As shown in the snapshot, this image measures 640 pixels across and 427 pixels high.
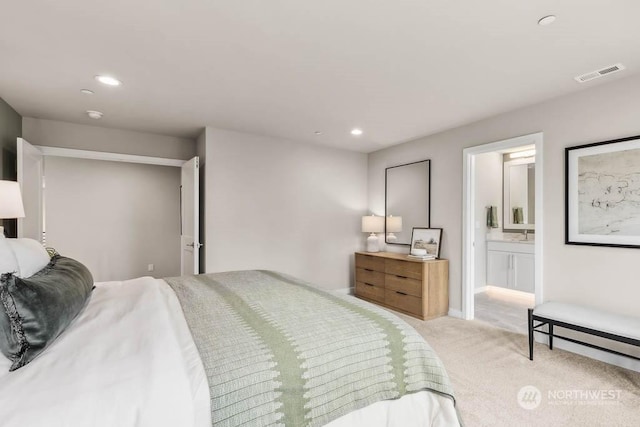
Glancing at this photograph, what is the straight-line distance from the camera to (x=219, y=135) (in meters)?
3.98

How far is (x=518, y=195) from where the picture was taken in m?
5.14

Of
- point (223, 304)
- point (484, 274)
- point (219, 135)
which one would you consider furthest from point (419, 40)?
point (484, 274)

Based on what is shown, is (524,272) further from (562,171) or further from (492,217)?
(562,171)

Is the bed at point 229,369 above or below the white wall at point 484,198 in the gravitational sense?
below

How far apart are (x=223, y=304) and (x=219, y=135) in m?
2.73

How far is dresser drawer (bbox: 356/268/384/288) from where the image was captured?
175 inches

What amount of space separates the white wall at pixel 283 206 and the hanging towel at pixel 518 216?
→ 244cm

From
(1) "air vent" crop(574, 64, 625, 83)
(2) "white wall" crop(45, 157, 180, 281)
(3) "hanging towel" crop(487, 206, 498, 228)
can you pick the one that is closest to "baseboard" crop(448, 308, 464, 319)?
(3) "hanging towel" crop(487, 206, 498, 228)

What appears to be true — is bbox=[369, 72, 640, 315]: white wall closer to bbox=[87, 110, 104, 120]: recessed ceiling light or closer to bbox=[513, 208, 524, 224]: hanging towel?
bbox=[513, 208, 524, 224]: hanging towel

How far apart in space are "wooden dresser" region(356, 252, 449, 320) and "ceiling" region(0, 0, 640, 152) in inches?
71.6

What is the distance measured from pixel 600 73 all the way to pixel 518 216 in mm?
3119

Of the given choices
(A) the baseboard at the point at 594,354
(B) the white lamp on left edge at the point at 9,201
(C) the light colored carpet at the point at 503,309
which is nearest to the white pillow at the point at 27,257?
(B) the white lamp on left edge at the point at 9,201

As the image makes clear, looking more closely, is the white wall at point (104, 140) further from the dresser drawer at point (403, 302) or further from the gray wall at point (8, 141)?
the dresser drawer at point (403, 302)

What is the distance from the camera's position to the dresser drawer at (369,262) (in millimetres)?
4457
